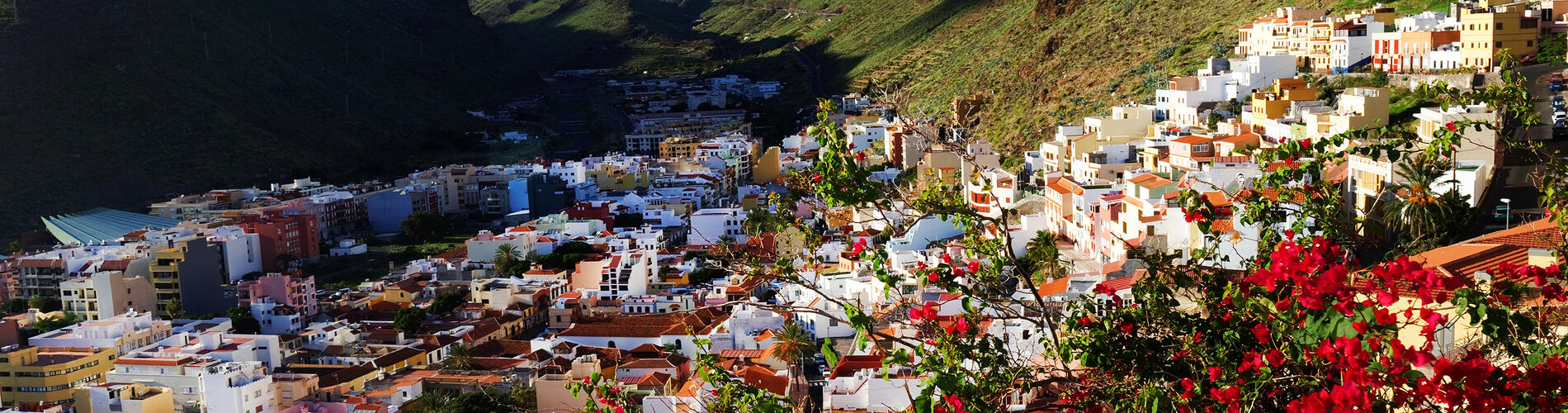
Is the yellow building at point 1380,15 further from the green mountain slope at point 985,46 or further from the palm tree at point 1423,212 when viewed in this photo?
the palm tree at point 1423,212

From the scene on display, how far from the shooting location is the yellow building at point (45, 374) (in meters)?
15.7

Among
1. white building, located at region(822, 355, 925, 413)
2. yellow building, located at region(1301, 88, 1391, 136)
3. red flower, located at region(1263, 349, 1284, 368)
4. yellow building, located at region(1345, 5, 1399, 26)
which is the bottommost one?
white building, located at region(822, 355, 925, 413)

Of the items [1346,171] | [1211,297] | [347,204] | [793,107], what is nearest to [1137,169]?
[1346,171]

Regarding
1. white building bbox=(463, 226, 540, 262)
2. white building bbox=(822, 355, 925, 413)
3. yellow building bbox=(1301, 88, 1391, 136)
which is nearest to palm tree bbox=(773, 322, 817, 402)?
white building bbox=(822, 355, 925, 413)

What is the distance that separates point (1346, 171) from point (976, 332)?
10.3 meters

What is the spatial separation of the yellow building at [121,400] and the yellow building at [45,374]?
944mm

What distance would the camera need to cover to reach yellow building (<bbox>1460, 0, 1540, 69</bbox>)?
1773 centimetres

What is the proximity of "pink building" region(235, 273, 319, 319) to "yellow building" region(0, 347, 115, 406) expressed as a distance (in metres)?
3.39

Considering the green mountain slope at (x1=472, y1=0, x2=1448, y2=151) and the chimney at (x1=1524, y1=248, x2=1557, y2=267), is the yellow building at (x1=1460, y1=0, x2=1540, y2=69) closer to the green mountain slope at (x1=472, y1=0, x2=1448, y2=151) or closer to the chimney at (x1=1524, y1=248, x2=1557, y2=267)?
the green mountain slope at (x1=472, y1=0, x2=1448, y2=151)

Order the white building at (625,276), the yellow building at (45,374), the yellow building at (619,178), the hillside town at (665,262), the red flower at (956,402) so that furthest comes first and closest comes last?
the yellow building at (619,178), the white building at (625,276), the yellow building at (45,374), the hillside town at (665,262), the red flower at (956,402)

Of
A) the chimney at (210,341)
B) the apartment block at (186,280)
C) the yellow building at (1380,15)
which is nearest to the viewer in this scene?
the chimney at (210,341)

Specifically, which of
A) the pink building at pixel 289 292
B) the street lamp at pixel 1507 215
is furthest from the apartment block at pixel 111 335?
the street lamp at pixel 1507 215

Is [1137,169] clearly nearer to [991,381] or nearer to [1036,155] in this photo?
[1036,155]

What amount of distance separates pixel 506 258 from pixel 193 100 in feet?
85.3
